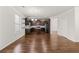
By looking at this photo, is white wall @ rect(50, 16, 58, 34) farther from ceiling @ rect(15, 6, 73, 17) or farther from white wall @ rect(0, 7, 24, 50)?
white wall @ rect(0, 7, 24, 50)

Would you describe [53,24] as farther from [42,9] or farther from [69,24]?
[42,9]

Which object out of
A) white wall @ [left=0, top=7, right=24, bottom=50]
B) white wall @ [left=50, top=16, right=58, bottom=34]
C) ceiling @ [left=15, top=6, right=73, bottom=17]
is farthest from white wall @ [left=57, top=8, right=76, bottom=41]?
white wall @ [left=50, top=16, right=58, bottom=34]

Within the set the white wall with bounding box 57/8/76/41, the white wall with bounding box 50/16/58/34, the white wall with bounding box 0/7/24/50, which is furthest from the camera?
the white wall with bounding box 50/16/58/34

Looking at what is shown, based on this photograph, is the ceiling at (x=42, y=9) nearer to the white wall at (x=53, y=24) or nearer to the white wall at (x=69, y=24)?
the white wall at (x=69, y=24)

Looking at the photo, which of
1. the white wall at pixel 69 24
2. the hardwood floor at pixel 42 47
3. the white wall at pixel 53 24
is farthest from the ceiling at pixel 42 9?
the white wall at pixel 53 24

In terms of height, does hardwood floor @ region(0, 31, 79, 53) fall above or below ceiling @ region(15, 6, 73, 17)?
below

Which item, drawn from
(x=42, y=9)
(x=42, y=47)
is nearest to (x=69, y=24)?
(x=42, y=9)

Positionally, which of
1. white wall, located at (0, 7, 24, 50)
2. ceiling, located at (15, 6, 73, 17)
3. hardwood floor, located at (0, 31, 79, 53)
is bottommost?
hardwood floor, located at (0, 31, 79, 53)

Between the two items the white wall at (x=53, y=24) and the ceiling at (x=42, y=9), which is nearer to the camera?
the ceiling at (x=42, y=9)

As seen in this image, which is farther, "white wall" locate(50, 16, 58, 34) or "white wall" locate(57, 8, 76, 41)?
"white wall" locate(50, 16, 58, 34)
